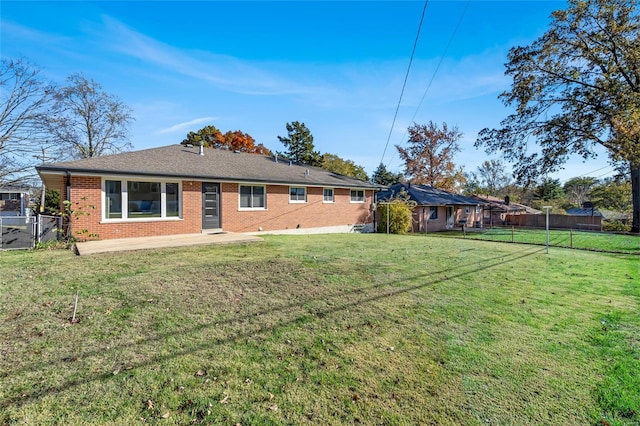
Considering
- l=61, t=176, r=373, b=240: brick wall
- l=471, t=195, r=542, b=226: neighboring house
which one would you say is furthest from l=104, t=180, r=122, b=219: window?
l=471, t=195, r=542, b=226: neighboring house

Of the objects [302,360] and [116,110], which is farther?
[116,110]

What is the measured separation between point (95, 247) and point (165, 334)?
6.73 metres

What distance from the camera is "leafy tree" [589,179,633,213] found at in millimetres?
35750

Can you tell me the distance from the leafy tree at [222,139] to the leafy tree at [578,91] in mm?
26839

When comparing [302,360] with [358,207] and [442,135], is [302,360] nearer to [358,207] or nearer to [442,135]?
[358,207]

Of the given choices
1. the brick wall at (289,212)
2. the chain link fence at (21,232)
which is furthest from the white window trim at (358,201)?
the chain link fence at (21,232)

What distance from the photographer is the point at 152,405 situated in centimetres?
246

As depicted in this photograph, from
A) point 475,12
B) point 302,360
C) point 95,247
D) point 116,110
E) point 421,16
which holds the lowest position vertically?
point 302,360

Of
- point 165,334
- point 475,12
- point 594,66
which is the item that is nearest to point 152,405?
point 165,334

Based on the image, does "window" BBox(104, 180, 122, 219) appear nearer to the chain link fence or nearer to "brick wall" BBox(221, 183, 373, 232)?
the chain link fence

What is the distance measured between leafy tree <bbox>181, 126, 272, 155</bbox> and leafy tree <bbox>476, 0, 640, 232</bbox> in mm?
26839

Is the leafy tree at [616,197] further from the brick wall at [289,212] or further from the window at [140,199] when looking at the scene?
the window at [140,199]

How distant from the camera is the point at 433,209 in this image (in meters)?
26.7

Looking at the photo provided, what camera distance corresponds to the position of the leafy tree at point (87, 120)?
22719mm
